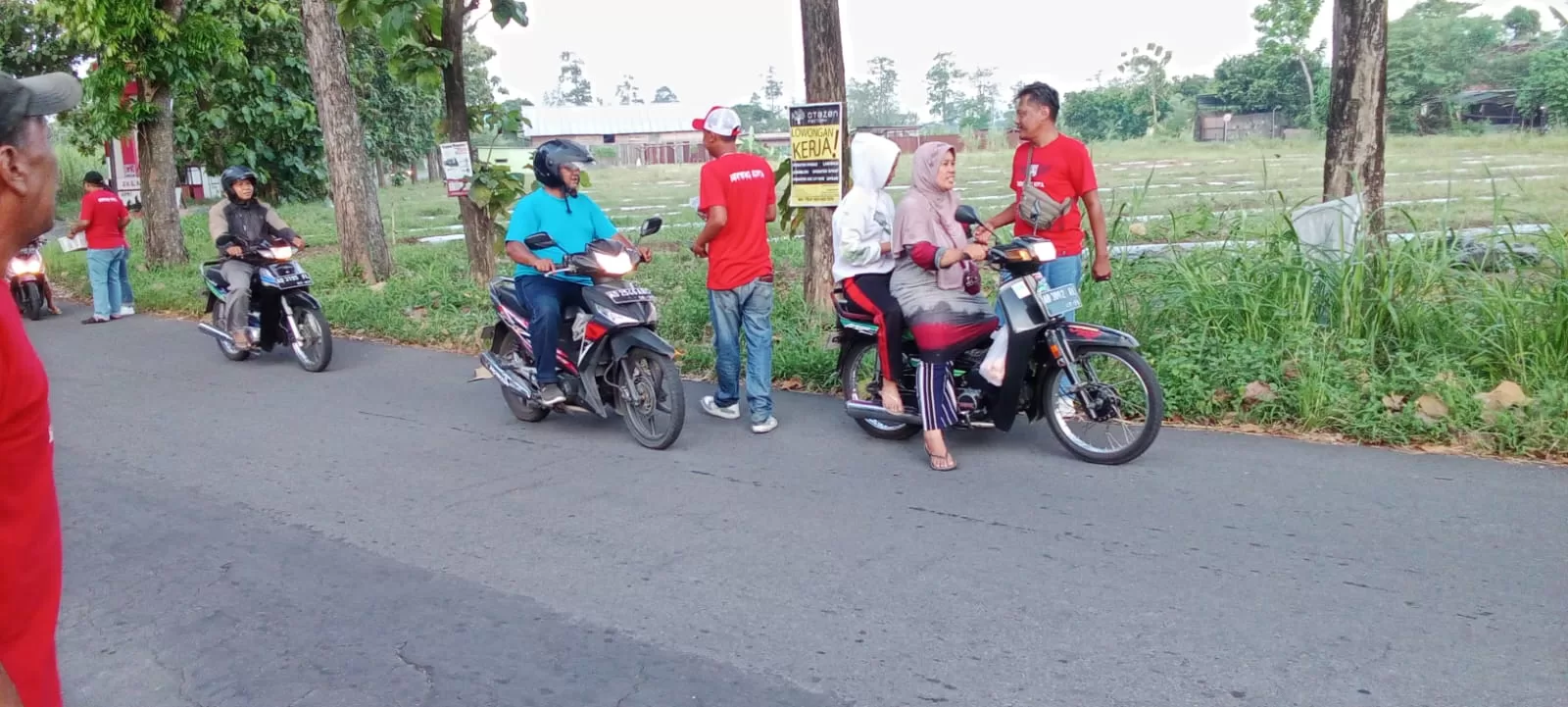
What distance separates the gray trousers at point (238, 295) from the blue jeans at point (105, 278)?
443 centimetres

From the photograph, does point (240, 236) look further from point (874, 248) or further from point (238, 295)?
point (874, 248)

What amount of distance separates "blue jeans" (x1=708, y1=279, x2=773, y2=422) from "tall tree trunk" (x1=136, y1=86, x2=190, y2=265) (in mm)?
12921

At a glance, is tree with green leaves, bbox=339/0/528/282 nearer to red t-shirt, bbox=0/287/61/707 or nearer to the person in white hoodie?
the person in white hoodie

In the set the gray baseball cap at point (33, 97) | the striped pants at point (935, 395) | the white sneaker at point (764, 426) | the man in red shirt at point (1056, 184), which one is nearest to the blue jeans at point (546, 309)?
the white sneaker at point (764, 426)

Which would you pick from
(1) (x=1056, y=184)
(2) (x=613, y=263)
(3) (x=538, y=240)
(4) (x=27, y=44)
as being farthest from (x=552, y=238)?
(4) (x=27, y=44)

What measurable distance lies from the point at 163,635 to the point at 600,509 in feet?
6.44

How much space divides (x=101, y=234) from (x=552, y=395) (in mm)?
8787

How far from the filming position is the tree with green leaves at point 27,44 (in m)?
31.3

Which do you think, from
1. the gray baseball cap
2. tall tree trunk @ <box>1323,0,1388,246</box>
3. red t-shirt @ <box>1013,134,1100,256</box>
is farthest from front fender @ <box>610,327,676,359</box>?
tall tree trunk @ <box>1323,0,1388,246</box>

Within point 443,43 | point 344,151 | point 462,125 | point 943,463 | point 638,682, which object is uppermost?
point 443,43

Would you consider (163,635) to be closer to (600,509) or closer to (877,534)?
(600,509)

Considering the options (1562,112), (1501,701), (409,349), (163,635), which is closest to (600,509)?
(163,635)

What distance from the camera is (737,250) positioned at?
7137 millimetres

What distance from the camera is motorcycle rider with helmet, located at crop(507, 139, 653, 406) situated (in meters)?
7.17
